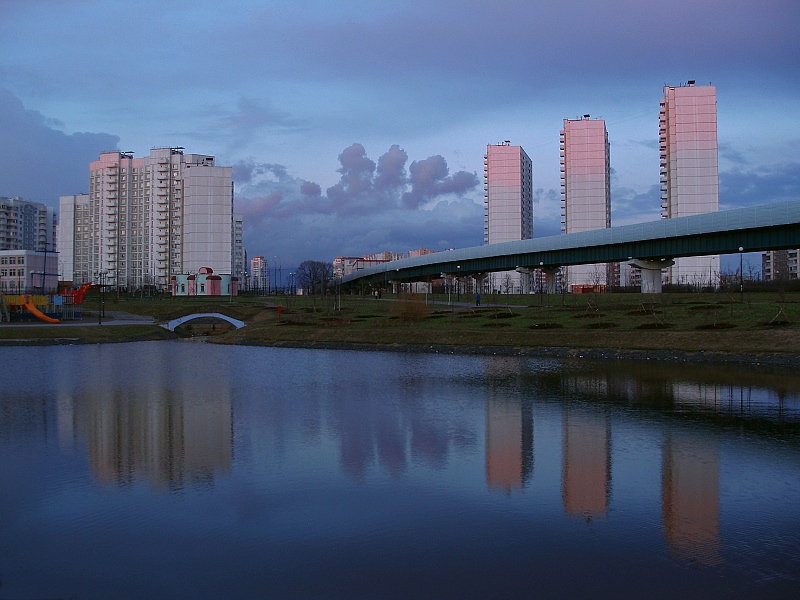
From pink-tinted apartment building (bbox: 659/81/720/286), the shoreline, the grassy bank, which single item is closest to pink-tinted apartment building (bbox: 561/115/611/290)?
pink-tinted apartment building (bbox: 659/81/720/286)

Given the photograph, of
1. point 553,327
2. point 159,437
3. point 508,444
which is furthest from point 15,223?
point 508,444

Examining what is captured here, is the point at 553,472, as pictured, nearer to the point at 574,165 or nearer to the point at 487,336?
the point at 487,336

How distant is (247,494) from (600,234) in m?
65.3

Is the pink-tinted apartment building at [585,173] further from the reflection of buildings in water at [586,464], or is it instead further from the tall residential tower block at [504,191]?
the reflection of buildings in water at [586,464]

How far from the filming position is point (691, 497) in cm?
1116

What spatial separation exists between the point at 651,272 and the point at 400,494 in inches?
2479

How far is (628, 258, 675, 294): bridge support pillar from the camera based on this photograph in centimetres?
6850

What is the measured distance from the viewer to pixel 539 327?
4466 cm

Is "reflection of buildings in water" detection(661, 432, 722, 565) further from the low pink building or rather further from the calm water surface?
the low pink building

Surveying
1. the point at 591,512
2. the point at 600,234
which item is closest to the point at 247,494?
the point at 591,512

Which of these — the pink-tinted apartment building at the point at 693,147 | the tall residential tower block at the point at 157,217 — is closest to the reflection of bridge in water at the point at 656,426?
the pink-tinted apartment building at the point at 693,147

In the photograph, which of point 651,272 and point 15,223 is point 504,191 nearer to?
point 651,272

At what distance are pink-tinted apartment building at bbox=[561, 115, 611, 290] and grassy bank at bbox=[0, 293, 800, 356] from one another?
8372 centimetres

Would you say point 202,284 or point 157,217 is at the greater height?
point 157,217
